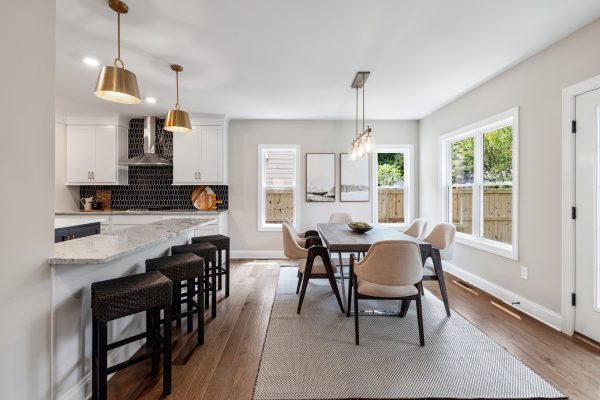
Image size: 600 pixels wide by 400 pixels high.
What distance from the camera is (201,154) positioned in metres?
4.77

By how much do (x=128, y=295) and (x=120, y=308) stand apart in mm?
73

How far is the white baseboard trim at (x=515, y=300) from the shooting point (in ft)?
8.22

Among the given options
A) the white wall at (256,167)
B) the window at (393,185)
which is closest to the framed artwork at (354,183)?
the white wall at (256,167)

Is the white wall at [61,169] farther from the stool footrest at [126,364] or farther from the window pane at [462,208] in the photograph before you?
the window pane at [462,208]

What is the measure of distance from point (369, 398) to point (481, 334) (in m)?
1.36

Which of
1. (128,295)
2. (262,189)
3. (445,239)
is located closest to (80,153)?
(262,189)

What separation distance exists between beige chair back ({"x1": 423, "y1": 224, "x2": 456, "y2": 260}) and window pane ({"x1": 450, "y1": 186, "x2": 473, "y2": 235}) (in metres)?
1.04

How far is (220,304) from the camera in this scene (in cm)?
303

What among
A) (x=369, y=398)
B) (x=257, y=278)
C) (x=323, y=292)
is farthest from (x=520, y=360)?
(x=257, y=278)

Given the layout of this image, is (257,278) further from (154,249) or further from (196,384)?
(196,384)

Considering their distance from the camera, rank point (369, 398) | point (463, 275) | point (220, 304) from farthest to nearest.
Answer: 1. point (463, 275)
2. point (220, 304)
3. point (369, 398)

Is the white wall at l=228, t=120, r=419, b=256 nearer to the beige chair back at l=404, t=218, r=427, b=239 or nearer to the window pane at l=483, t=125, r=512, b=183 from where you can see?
the beige chair back at l=404, t=218, r=427, b=239

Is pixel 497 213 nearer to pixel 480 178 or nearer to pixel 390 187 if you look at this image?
pixel 480 178

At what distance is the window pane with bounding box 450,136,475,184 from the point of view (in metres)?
3.86
